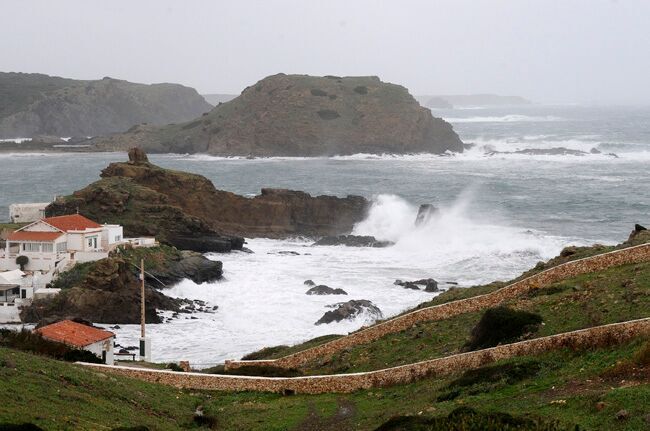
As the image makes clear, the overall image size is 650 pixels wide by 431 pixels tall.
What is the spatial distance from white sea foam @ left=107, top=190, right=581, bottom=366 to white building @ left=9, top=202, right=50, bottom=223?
12.9 metres

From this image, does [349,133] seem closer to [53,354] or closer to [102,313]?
[102,313]

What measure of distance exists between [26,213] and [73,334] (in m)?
33.5

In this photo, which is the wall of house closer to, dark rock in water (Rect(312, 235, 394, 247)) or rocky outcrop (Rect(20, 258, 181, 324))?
rocky outcrop (Rect(20, 258, 181, 324))

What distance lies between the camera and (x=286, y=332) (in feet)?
133

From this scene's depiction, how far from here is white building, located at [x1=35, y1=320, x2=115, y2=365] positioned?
32.0 m

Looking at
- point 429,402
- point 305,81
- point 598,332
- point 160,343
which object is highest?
point 305,81

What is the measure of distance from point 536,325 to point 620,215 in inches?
2302

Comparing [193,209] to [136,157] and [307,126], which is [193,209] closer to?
[136,157]

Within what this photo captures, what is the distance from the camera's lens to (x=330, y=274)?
54.6m

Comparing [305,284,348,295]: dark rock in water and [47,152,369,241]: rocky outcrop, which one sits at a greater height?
[47,152,369,241]: rocky outcrop

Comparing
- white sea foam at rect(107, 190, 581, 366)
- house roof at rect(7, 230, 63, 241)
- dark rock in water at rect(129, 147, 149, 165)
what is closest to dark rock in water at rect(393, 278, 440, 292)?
white sea foam at rect(107, 190, 581, 366)

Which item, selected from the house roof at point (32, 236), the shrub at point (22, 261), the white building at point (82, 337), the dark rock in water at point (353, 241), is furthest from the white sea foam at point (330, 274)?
the shrub at point (22, 261)

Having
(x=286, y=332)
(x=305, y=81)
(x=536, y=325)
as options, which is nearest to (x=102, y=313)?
(x=286, y=332)

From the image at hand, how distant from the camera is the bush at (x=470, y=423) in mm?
15344
